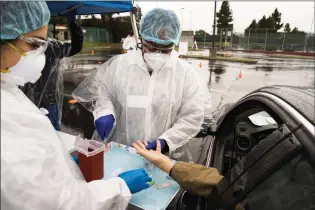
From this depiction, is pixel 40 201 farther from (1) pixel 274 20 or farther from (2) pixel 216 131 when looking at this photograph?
(1) pixel 274 20

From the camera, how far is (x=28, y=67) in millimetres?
999

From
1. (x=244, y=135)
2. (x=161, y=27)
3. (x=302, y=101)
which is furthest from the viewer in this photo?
(x=244, y=135)

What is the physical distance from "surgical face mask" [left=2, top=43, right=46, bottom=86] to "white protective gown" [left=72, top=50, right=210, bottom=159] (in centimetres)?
78

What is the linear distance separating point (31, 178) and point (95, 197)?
34cm

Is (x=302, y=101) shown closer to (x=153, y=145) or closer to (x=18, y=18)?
(x=153, y=145)

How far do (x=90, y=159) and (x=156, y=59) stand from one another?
93 centimetres

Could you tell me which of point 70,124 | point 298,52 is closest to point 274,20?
point 298,52

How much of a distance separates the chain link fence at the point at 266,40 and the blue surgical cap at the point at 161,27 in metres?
21.3

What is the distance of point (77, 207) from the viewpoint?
0.92 m

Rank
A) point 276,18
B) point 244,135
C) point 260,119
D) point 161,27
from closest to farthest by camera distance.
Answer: point 161,27
point 244,135
point 260,119
point 276,18

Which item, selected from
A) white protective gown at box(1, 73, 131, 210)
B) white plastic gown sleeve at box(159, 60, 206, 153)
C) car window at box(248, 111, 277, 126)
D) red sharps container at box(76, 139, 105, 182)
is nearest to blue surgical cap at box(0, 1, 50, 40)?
white protective gown at box(1, 73, 131, 210)

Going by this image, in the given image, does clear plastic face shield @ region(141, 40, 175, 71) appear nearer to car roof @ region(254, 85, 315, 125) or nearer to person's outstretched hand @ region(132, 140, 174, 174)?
person's outstretched hand @ region(132, 140, 174, 174)

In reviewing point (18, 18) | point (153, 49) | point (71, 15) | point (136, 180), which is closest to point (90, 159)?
point (136, 180)

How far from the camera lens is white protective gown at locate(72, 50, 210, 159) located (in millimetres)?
1775
